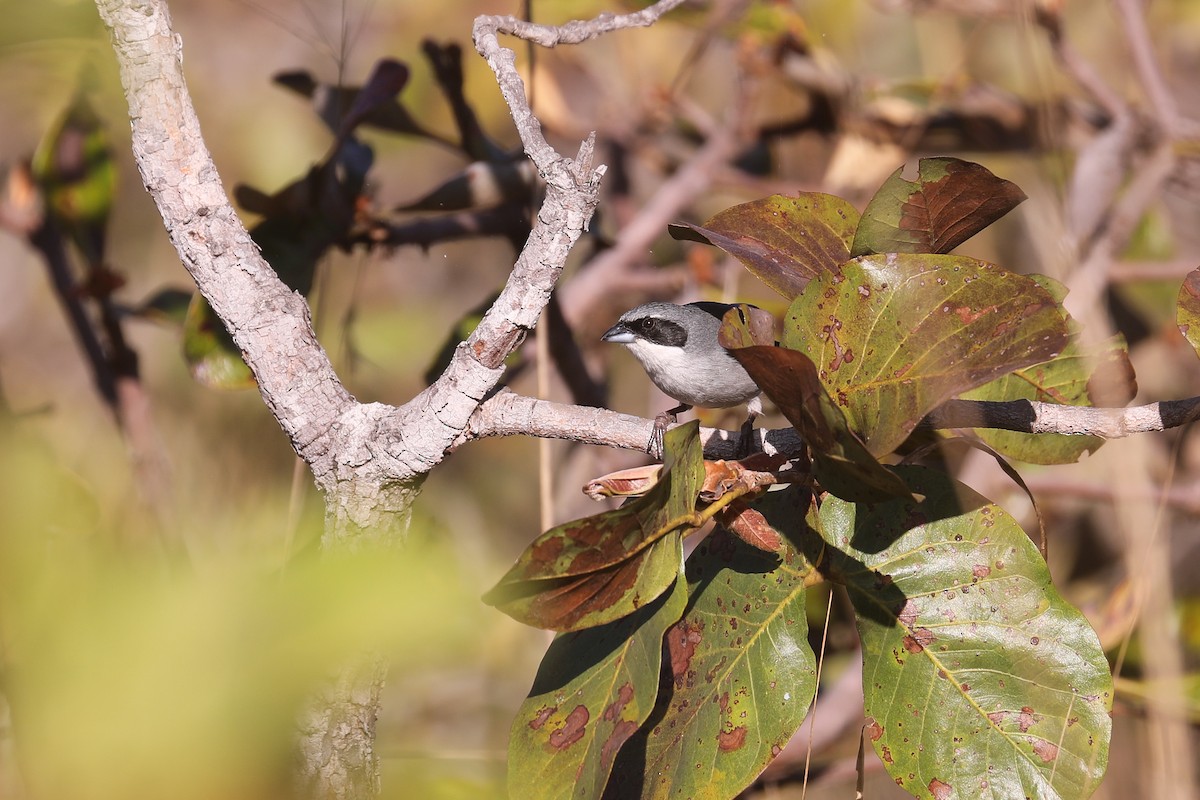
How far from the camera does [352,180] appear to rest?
2.14 metres

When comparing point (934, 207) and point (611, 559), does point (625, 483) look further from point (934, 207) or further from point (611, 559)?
point (934, 207)

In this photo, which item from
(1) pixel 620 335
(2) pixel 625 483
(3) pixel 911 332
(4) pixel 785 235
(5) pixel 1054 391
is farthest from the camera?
(1) pixel 620 335

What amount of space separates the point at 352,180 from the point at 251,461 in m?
0.70

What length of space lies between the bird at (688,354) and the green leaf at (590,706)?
1.19 metres

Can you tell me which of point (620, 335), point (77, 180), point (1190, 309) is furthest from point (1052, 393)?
point (77, 180)

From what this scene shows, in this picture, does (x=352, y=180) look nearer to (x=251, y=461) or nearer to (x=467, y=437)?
(x=251, y=461)

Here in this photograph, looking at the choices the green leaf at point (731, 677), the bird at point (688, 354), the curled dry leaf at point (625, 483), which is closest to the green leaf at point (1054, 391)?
the green leaf at point (731, 677)

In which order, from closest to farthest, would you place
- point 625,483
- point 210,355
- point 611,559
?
point 611,559 < point 625,483 < point 210,355

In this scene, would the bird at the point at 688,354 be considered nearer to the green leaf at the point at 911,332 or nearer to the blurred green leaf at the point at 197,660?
the green leaf at the point at 911,332

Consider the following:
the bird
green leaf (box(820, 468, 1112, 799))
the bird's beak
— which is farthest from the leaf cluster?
the bird's beak

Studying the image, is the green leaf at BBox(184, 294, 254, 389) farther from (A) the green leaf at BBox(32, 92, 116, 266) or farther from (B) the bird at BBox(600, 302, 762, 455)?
(B) the bird at BBox(600, 302, 762, 455)

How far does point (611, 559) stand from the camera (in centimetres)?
86

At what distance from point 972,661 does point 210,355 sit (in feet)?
5.09

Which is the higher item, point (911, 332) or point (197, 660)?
point (197, 660)
